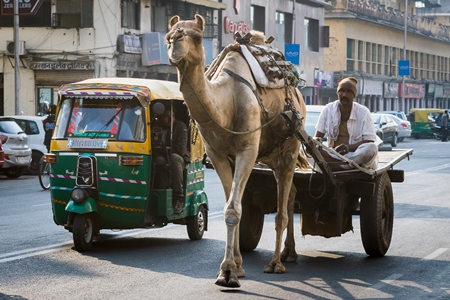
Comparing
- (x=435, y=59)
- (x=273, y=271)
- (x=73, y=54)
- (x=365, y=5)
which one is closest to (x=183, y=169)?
(x=273, y=271)

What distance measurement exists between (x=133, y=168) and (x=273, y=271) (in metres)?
2.73

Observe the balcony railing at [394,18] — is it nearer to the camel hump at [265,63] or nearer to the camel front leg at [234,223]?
the camel hump at [265,63]

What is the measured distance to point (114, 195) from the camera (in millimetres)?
13125

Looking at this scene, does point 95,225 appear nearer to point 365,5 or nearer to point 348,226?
point 348,226

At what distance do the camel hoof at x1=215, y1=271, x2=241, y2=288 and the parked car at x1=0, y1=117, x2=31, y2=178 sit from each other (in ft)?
62.8

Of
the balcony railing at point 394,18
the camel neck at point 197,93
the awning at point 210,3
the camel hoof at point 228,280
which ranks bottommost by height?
the camel hoof at point 228,280

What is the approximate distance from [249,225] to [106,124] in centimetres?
217

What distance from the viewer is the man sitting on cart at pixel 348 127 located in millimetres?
12453

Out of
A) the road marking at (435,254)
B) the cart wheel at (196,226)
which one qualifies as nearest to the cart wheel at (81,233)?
the cart wheel at (196,226)

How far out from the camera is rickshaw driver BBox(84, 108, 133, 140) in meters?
13.3

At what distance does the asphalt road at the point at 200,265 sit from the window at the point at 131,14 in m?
26.9

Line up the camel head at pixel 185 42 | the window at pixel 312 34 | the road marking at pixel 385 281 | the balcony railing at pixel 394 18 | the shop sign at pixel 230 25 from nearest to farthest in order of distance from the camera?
the camel head at pixel 185 42, the road marking at pixel 385 281, the shop sign at pixel 230 25, the window at pixel 312 34, the balcony railing at pixel 394 18

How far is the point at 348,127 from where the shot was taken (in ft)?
42.1

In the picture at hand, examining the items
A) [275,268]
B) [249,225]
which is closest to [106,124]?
[249,225]
